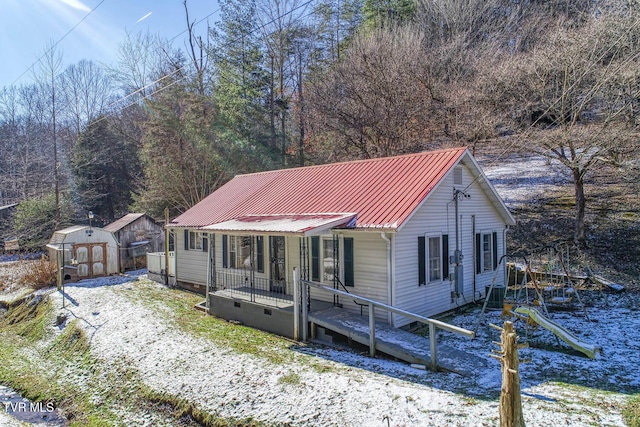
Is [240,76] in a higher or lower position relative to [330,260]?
higher

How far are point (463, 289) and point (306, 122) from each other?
17.2 m

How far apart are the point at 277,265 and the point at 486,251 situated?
6849 millimetres

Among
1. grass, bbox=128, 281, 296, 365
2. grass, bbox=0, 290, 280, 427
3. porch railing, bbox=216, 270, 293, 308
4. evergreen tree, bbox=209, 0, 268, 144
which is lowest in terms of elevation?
grass, bbox=0, 290, 280, 427

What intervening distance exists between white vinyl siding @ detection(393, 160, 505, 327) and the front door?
151 inches

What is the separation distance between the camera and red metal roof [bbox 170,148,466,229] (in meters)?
10.5

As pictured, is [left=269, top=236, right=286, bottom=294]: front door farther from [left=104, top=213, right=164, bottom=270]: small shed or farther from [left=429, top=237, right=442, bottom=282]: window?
[left=104, top=213, right=164, bottom=270]: small shed

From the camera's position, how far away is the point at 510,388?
15.4ft

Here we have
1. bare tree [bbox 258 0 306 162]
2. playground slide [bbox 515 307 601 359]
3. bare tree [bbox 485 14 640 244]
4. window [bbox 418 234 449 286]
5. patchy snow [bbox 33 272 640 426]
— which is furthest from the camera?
bare tree [bbox 258 0 306 162]

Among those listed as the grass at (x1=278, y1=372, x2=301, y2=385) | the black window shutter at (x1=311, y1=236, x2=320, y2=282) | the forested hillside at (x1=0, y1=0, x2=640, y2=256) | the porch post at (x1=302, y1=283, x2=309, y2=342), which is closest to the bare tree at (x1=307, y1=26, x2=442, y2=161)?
the forested hillside at (x1=0, y1=0, x2=640, y2=256)

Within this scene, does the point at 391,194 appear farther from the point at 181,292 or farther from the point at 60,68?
the point at 60,68

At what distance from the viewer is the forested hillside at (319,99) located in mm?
16906

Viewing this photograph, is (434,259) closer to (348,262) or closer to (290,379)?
(348,262)

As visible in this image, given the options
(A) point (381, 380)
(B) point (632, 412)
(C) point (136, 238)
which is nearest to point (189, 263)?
(C) point (136, 238)

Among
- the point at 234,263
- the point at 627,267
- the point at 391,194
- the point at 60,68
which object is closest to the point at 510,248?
the point at 627,267
